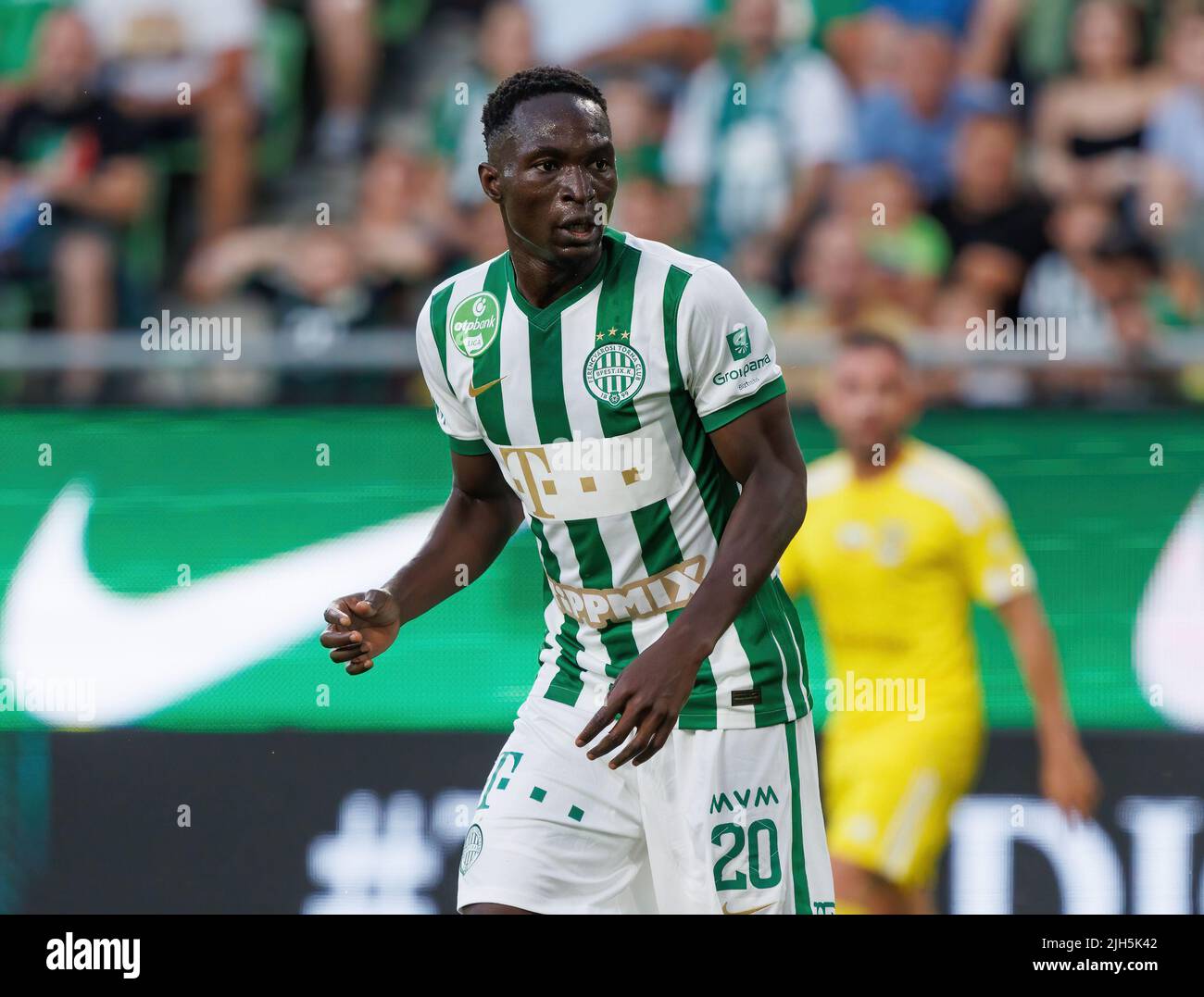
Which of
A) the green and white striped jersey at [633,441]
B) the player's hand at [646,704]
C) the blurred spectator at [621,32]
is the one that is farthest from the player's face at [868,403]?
the player's hand at [646,704]

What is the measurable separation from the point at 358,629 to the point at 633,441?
23.6 inches

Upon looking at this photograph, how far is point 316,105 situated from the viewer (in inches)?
238

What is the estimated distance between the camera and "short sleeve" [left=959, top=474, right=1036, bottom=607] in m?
5.07

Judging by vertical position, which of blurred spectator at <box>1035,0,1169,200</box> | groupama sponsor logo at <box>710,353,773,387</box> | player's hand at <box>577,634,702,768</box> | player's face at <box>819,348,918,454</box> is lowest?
player's hand at <box>577,634,702,768</box>

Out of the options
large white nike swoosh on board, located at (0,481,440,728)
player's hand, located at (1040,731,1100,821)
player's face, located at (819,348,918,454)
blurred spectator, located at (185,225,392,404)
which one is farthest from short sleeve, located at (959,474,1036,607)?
blurred spectator, located at (185,225,392,404)

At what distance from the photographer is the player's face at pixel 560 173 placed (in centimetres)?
304

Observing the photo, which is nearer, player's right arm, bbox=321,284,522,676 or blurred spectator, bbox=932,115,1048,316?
player's right arm, bbox=321,284,522,676

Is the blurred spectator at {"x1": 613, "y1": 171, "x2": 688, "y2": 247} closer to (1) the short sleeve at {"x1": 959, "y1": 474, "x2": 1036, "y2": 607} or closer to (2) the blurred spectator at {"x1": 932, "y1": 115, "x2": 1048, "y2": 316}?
(2) the blurred spectator at {"x1": 932, "y1": 115, "x2": 1048, "y2": 316}

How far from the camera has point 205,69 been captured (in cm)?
598

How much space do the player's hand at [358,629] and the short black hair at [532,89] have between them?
88 centimetres

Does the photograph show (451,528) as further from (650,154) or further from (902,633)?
(650,154)

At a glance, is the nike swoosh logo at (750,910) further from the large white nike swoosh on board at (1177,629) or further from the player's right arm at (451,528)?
the large white nike swoosh on board at (1177,629)

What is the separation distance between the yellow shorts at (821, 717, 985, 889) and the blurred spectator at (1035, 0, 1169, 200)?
195 cm

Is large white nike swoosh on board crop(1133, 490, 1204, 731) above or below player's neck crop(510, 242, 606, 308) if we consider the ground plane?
below
